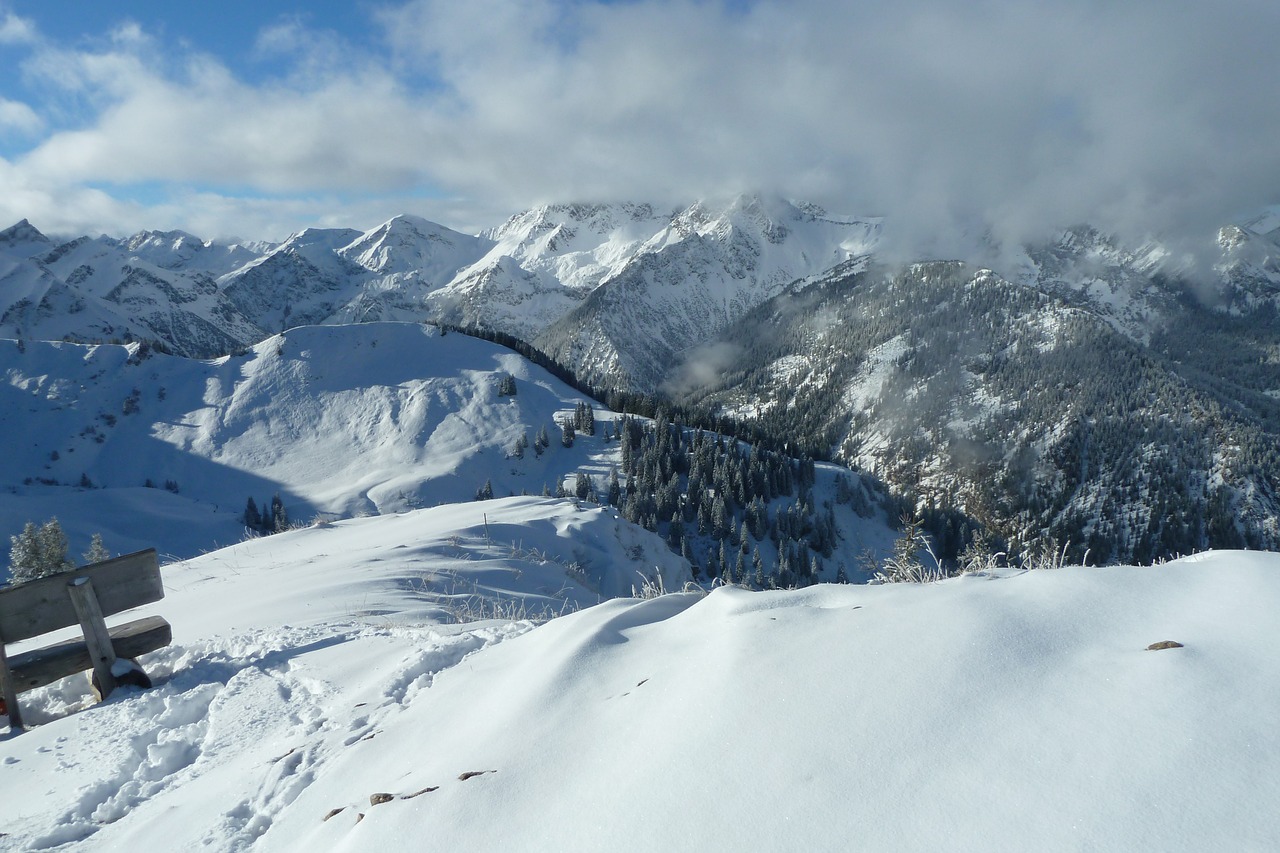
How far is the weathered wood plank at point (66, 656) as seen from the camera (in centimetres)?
579

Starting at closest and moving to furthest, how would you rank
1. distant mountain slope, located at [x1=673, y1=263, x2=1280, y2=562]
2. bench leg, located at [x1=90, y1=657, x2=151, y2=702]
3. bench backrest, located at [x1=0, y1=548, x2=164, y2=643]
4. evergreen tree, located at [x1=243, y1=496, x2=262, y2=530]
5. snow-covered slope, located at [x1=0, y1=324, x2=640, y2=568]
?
bench leg, located at [x1=90, y1=657, x2=151, y2=702]
bench backrest, located at [x1=0, y1=548, x2=164, y2=643]
evergreen tree, located at [x1=243, y1=496, x2=262, y2=530]
snow-covered slope, located at [x1=0, y1=324, x2=640, y2=568]
distant mountain slope, located at [x1=673, y1=263, x2=1280, y2=562]

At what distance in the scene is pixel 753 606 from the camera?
4301mm

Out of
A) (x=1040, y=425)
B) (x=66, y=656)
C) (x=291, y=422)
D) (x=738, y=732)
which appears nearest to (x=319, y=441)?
(x=291, y=422)

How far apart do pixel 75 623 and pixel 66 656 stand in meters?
0.35

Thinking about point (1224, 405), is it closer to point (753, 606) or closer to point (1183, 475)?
point (1183, 475)

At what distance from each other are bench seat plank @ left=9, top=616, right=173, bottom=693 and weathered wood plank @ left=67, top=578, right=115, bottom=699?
0.13m

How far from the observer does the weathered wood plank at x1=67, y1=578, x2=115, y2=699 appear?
5734mm

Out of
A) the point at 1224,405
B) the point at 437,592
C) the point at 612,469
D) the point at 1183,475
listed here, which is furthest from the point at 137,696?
the point at 1224,405

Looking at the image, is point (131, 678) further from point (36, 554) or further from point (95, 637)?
point (36, 554)

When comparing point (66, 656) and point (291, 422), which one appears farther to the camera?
point (291, 422)

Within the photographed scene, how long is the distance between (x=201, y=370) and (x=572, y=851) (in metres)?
99.8

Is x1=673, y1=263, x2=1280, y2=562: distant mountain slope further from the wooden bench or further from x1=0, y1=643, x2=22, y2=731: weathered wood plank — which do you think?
x1=0, y1=643, x2=22, y2=731: weathered wood plank

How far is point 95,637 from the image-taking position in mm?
5742

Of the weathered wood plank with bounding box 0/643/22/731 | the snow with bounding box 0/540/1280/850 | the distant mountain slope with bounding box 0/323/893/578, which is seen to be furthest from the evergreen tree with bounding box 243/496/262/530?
the snow with bounding box 0/540/1280/850
